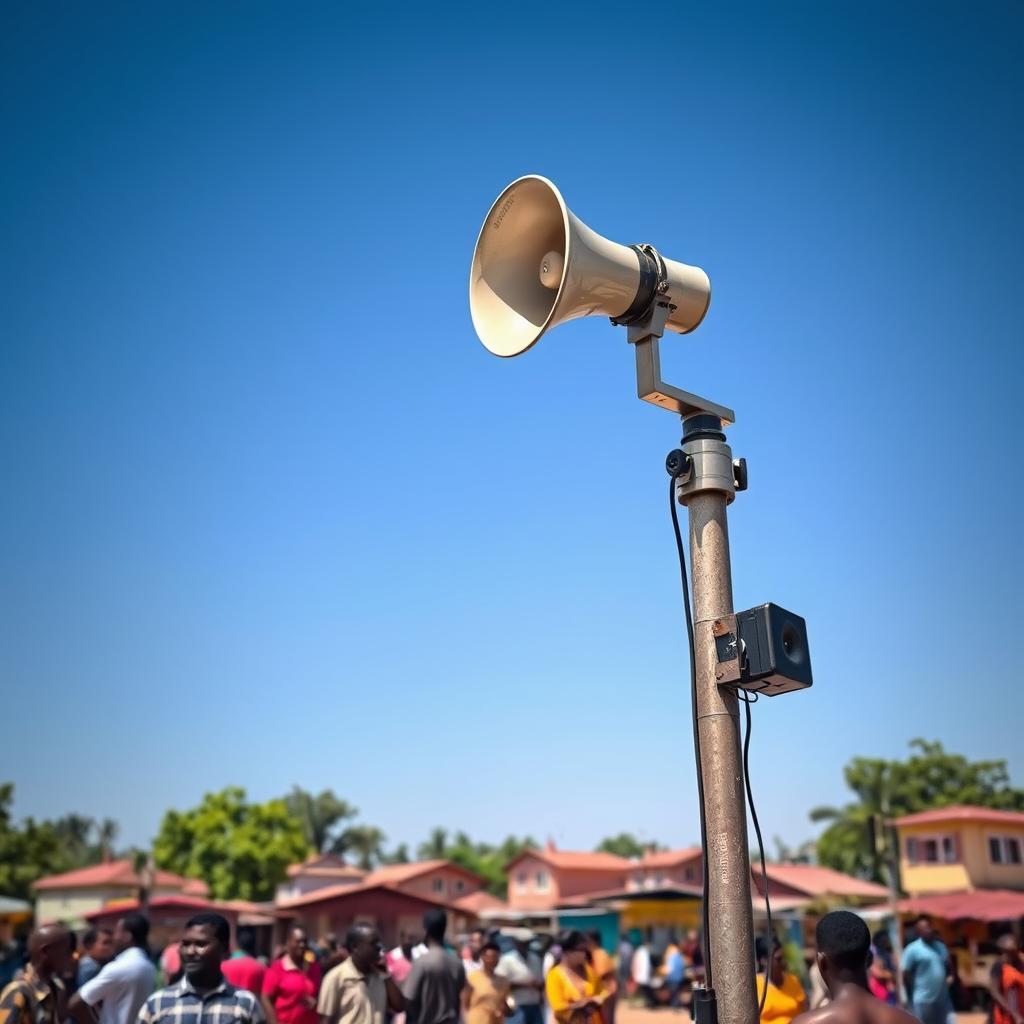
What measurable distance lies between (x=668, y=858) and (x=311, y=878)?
18.7 meters

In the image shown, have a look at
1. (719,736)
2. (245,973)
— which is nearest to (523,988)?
(245,973)

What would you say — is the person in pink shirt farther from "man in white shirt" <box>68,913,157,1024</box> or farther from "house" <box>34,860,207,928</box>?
"house" <box>34,860,207,928</box>

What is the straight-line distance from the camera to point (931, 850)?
120ft

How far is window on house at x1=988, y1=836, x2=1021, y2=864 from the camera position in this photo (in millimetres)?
35250

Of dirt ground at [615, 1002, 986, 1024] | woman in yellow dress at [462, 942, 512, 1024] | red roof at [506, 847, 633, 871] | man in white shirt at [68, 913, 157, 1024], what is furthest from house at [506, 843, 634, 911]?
man in white shirt at [68, 913, 157, 1024]

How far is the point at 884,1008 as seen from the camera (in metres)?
3.37

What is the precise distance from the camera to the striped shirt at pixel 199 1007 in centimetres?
429

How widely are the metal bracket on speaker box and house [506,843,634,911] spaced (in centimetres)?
5030

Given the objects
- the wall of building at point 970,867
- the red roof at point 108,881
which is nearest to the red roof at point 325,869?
the red roof at point 108,881

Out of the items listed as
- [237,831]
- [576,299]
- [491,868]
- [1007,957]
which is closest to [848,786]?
[491,868]

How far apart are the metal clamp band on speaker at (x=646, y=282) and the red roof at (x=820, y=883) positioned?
39.2m

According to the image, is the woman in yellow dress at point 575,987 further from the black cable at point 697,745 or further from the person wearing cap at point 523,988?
the black cable at point 697,745

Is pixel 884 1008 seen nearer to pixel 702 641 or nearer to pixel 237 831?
pixel 702 641

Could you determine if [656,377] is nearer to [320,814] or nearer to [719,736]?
[719,736]
